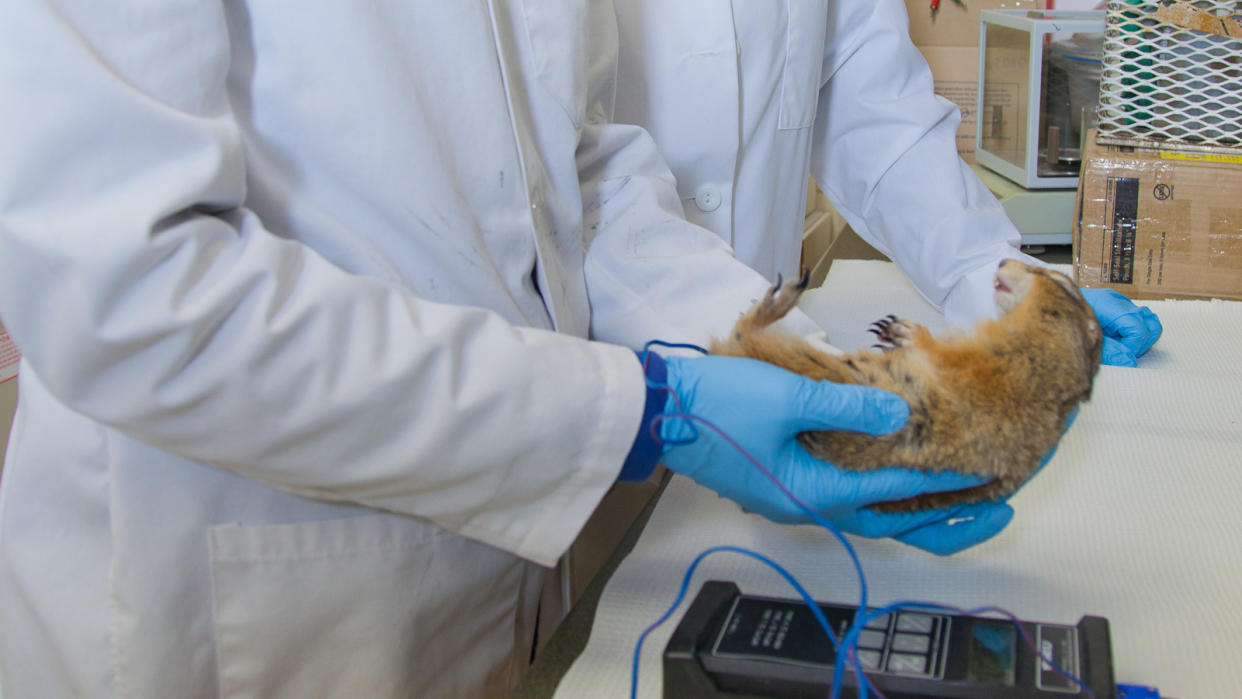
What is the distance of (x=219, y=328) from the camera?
2.00 feet

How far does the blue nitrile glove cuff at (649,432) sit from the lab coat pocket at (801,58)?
747 mm

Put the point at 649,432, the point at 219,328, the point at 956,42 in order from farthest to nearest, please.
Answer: the point at 956,42 → the point at 649,432 → the point at 219,328

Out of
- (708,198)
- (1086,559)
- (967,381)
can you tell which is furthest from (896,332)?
(708,198)

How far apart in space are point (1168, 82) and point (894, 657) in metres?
1.44

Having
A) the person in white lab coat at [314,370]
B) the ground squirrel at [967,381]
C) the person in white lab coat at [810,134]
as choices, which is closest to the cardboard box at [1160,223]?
the person in white lab coat at [810,134]

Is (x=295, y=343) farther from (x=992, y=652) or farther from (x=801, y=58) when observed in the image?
(x=801, y=58)

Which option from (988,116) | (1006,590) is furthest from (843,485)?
(988,116)

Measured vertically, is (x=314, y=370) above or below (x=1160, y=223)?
above

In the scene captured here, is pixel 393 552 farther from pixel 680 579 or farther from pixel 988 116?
pixel 988 116

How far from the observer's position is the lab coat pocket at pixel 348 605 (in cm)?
78

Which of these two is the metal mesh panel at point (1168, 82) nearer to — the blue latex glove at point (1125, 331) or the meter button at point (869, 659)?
the blue latex glove at point (1125, 331)

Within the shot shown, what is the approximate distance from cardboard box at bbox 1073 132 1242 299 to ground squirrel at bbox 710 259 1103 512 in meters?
0.92

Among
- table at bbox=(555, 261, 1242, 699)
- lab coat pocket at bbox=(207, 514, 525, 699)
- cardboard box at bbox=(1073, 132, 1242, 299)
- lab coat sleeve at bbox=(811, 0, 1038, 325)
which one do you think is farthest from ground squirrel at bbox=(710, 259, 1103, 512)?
cardboard box at bbox=(1073, 132, 1242, 299)

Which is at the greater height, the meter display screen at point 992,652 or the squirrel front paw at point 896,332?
the squirrel front paw at point 896,332
